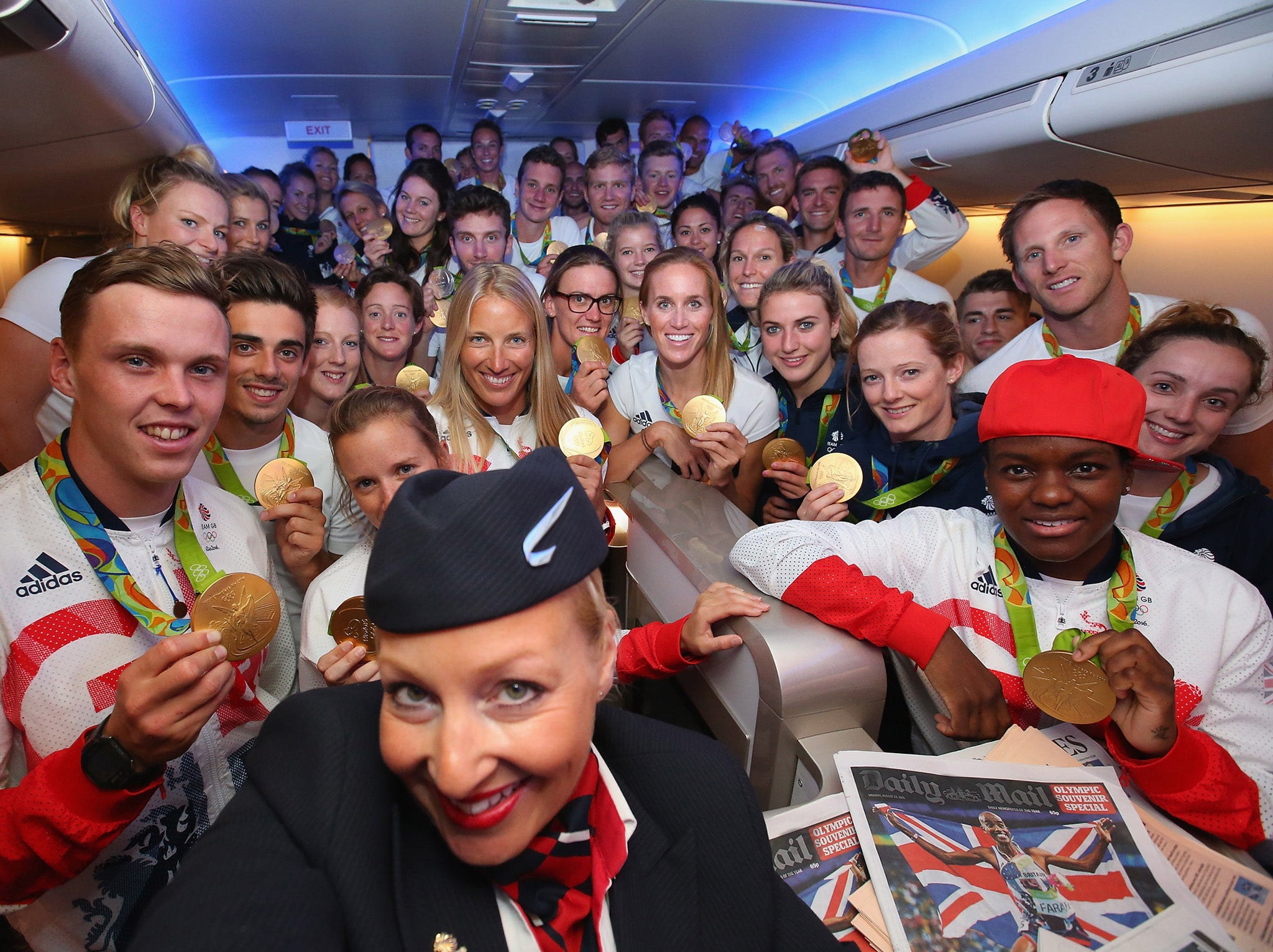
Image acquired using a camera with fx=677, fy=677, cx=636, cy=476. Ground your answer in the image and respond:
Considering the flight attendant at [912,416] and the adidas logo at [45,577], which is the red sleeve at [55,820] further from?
the flight attendant at [912,416]

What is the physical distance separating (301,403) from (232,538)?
5.69ft

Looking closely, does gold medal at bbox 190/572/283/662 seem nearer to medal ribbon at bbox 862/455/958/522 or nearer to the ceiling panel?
medal ribbon at bbox 862/455/958/522

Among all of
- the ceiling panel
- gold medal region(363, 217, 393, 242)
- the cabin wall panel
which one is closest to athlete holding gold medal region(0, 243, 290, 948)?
gold medal region(363, 217, 393, 242)

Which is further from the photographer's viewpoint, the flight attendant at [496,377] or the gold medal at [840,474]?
the flight attendant at [496,377]

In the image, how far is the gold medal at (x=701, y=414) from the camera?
11.4 feet

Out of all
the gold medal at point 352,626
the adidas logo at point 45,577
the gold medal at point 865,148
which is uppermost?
the gold medal at point 865,148

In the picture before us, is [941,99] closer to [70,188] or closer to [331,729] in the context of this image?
[331,729]

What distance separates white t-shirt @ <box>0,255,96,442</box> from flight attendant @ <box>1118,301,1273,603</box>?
4614 millimetres

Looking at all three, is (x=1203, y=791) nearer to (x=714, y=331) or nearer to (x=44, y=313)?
(x=714, y=331)

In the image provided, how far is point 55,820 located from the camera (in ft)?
4.83

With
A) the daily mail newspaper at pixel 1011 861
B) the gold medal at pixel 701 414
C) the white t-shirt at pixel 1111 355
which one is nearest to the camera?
the daily mail newspaper at pixel 1011 861

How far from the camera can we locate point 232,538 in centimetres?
229

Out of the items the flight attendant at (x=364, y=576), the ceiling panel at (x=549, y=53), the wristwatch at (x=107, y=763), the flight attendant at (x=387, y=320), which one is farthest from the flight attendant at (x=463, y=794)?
the ceiling panel at (x=549, y=53)

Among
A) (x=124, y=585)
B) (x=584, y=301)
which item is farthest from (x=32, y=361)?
(x=584, y=301)
